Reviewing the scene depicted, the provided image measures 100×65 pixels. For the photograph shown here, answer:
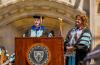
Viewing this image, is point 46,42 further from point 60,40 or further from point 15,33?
point 15,33

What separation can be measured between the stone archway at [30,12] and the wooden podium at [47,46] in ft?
15.0

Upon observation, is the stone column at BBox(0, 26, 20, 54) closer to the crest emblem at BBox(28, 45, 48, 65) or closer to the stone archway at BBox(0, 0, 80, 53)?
the stone archway at BBox(0, 0, 80, 53)

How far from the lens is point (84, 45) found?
537cm

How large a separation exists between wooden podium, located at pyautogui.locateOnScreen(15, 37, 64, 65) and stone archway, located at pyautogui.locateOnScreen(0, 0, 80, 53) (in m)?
4.58

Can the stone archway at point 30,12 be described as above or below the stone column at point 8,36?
above

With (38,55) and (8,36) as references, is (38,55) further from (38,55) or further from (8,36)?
(8,36)

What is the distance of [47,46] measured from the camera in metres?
5.31

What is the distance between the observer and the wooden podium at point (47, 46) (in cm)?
527

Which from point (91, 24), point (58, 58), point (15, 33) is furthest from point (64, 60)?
point (15, 33)

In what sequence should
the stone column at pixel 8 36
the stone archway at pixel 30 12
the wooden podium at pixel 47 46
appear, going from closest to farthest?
the wooden podium at pixel 47 46 < the stone archway at pixel 30 12 < the stone column at pixel 8 36

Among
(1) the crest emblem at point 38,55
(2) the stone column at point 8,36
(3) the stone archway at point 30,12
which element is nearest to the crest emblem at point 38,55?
(1) the crest emblem at point 38,55

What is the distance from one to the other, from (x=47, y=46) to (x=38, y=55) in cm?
16

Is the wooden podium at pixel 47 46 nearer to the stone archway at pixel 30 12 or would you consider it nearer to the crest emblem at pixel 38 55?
the crest emblem at pixel 38 55

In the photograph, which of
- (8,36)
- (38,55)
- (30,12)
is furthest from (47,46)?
(8,36)
